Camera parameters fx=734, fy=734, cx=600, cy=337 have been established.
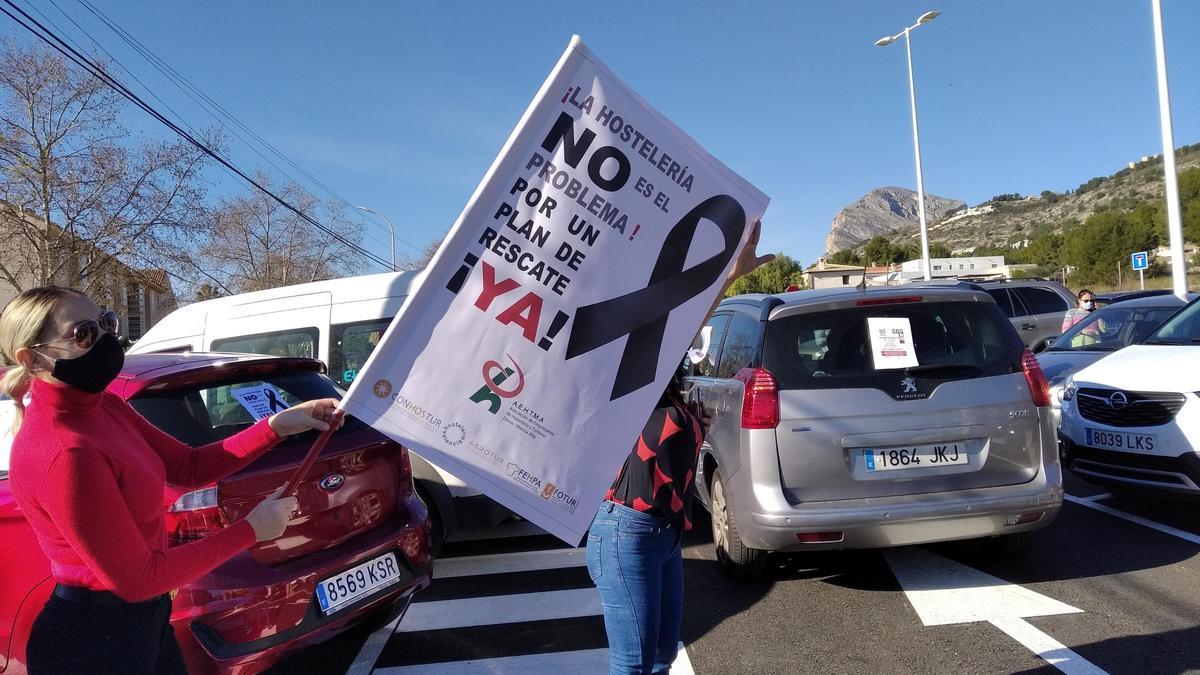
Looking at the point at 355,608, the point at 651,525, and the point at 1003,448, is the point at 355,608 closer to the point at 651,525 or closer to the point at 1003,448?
the point at 651,525

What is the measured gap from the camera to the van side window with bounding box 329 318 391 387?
6910 millimetres

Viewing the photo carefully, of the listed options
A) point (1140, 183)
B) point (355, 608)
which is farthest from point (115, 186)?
point (1140, 183)

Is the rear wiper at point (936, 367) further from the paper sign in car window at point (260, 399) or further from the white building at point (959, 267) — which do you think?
the white building at point (959, 267)

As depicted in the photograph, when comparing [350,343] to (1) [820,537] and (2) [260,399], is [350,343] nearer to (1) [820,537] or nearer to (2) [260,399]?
(2) [260,399]

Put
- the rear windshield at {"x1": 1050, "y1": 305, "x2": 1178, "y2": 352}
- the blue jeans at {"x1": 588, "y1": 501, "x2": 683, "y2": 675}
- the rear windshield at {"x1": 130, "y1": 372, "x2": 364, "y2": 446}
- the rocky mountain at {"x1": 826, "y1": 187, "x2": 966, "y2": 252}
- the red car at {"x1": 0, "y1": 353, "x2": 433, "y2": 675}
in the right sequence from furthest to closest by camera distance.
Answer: the rocky mountain at {"x1": 826, "y1": 187, "x2": 966, "y2": 252} < the rear windshield at {"x1": 1050, "y1": 305, "x2": 1178, "y2": 352} < the rear windshield at {"x1": 130, "y1": 372, "x2": 364, "y2": 446} < the red car at {"x1": 0, "y1": 353, "x2": 433, "y2": 675} < the blue jeans at {"x1": 588, "y1": 501, "x2": 683, "y2": 675}

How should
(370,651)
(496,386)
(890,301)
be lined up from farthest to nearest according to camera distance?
(890,301) < (370,651) < (496,386)

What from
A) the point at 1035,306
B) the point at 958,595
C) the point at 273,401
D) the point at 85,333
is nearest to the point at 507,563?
the point at 273,401

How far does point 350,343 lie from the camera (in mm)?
6980

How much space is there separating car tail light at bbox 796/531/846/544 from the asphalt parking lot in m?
0.43

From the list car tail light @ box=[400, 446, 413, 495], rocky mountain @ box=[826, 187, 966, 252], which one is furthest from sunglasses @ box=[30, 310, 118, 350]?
rocky mountain @ box=[826, 187, 966, 252]

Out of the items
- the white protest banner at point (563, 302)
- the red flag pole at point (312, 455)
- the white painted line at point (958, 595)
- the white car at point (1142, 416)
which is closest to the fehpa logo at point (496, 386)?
the white protest banner at point (563, 302)

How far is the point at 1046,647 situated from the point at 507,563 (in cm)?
349

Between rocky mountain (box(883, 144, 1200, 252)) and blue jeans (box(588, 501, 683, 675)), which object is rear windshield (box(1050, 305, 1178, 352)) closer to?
blue jeans (box(588, 501, 683, 675))

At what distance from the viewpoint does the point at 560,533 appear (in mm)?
1872
